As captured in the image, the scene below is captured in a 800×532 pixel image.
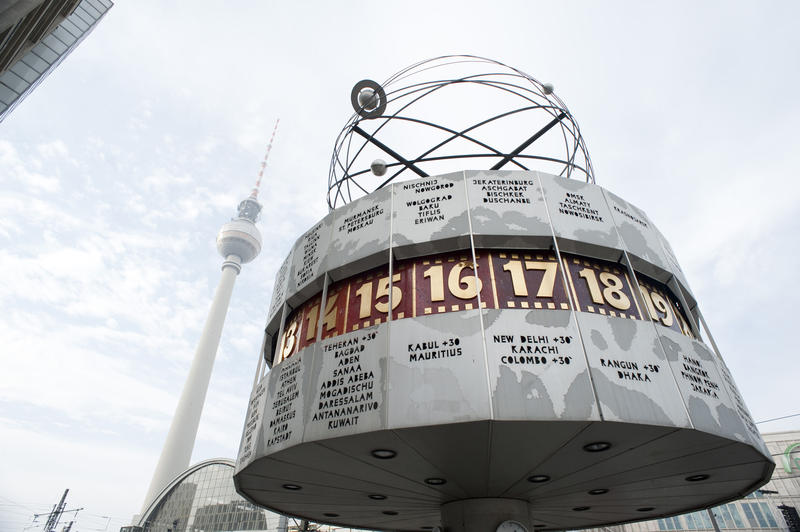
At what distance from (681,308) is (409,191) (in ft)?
25.2

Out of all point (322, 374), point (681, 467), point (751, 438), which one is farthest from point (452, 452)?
point (751, 438)

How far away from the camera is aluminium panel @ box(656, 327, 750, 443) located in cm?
719

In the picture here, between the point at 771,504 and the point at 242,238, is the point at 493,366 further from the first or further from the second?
the point at 242,238

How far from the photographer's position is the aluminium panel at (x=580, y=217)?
9180mm

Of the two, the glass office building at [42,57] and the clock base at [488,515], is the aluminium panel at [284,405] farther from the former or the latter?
the glass office building at [42,57]

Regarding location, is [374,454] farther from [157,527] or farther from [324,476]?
[157,527]

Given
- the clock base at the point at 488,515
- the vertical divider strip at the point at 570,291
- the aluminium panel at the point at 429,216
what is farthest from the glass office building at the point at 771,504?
the aluminium panel at the point at 429,216

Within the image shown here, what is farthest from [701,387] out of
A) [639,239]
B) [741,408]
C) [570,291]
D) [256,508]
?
[256,508]

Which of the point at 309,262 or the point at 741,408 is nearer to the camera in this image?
the point at 741,408

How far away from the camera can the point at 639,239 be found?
10.1m

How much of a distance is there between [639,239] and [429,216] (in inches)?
209

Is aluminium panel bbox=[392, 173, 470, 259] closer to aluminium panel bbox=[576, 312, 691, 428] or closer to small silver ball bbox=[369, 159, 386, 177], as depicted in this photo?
small silver ball bbox=[369, 159, 386, 177]

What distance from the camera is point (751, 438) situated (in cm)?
766

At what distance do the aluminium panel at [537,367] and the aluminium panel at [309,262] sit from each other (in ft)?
16.2
